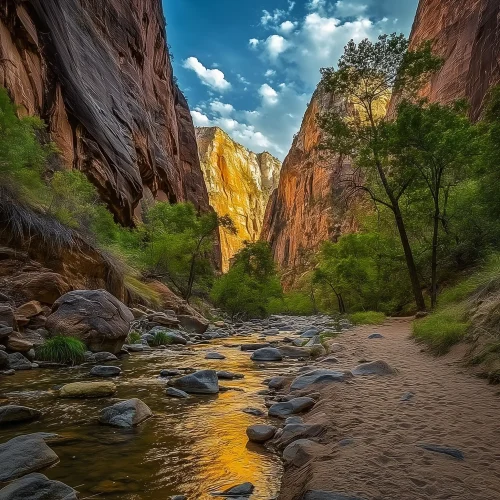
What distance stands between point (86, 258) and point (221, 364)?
19.9ft


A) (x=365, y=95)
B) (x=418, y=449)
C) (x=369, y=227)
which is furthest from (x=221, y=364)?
(x=369, y=227)

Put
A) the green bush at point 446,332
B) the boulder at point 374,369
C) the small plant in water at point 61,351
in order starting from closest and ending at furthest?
the boulder at point 374,369, the green bush at point 446,332, the small plant in water at point 61,351

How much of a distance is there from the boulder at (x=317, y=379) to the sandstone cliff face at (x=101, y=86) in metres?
16.5

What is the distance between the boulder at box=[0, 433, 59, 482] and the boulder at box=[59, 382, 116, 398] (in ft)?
6.55

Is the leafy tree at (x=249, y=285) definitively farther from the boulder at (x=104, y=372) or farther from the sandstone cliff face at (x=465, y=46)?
the boulder at (x=104, y=372)

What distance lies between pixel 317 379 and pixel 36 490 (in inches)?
159

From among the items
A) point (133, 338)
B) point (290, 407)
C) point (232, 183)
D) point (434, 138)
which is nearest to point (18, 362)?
point (133, 338)

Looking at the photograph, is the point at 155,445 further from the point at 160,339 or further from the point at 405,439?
the point at 160,339

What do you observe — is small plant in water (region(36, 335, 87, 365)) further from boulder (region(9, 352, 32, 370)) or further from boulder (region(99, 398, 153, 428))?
boulder (region(99, 398, 153, 428))

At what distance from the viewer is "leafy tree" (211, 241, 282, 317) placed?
30.0m

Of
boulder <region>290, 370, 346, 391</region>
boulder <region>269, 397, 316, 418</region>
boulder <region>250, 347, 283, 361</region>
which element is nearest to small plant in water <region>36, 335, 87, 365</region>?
boulder <region>250, 347, 283, 361</region>

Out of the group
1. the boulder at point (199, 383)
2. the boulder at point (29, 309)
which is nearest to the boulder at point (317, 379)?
the boulder at point (199, 383)

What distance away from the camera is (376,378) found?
5520 mm

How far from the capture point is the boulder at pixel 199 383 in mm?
5711
